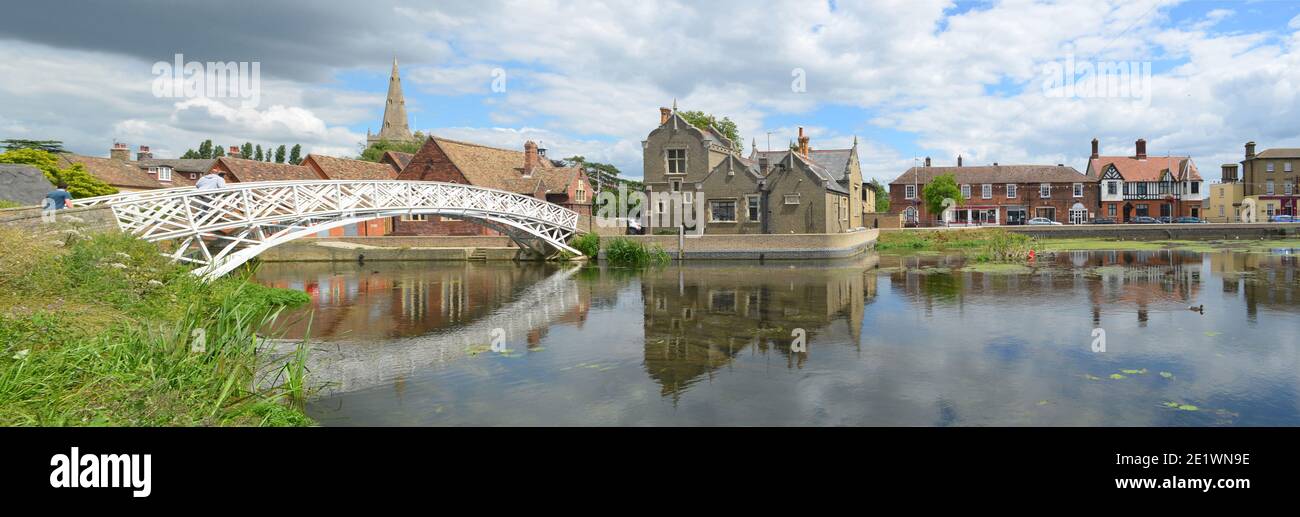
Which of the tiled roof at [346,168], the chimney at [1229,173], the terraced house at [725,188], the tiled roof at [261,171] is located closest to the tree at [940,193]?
the terraced house at [725,188]

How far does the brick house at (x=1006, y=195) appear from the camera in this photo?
65.3 metres

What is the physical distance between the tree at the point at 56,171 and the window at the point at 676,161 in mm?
30204

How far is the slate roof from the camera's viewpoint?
65.3 ft

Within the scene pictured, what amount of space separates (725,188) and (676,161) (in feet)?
10.6

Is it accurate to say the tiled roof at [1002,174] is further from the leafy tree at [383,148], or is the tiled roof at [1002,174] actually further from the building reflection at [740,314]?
the leafy tree at [383,148]

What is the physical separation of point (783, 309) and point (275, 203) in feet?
49.8

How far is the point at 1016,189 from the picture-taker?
219 feet

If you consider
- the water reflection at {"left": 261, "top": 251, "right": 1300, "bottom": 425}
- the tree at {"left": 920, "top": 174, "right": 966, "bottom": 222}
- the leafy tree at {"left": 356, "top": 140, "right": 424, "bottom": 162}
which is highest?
the leafy tree at {"left": 356, "top": 140, "right": 424, "bottom": 162}

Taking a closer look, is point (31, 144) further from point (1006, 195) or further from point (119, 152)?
point (1006, 195)

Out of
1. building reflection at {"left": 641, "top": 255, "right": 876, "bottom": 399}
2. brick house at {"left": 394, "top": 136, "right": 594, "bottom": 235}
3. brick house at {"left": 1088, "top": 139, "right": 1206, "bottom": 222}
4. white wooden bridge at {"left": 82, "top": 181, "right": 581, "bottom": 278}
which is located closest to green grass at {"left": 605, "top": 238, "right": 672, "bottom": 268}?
white wooden bridge at {"left": 82, "top": 181, "right": 581, "bottom": 278}

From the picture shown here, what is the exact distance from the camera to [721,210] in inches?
1631

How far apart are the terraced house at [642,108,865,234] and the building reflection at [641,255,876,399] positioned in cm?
808

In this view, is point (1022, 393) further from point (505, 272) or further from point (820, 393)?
point (505, 272)

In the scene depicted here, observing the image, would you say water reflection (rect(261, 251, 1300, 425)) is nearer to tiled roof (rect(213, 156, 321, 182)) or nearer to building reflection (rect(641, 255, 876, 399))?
building reflection (rect(641, 255, 876, 399))
